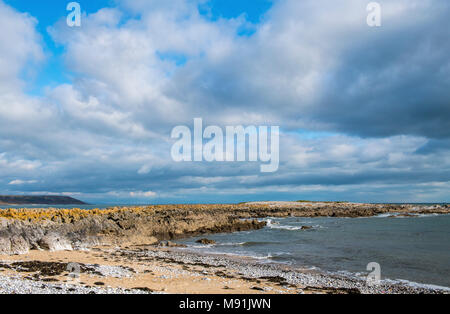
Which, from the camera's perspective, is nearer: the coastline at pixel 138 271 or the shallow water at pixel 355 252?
the coastline at pixel 138 271

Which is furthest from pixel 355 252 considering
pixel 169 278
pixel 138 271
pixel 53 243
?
pixel 53 243

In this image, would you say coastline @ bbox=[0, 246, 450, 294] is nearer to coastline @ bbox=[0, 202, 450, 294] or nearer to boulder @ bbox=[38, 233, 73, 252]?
coastline @ bbox=[0, 202, 450, 294]

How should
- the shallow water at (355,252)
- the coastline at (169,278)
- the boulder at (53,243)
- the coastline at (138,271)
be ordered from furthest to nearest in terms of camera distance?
the boulder at (53,243) → the shallow water at (355,252) → the coastline at (138,271) → the coastline at (169,278)

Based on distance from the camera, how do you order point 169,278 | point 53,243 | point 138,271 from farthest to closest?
point 53,243 < point 138,271 < point 169,278

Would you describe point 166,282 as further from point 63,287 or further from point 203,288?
point 63,287

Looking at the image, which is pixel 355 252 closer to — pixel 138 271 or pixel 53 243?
pixel 138 271

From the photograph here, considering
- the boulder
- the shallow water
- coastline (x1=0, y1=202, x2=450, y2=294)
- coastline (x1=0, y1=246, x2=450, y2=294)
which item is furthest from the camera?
the boulder

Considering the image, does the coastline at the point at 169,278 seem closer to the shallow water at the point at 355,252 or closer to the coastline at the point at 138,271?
the coastline at the point at 138,271

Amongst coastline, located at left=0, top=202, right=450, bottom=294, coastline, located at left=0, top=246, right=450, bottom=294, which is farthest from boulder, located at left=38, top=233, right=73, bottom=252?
coastline, located at left=0, top=246, right=450, bottom=294

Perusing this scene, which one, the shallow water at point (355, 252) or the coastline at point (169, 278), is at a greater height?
the coastline at point (169, 278)

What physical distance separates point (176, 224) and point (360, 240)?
1950 centimetres

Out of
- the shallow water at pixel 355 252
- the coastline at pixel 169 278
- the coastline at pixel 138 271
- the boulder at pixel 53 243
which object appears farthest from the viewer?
the boulder at pixel 53 243

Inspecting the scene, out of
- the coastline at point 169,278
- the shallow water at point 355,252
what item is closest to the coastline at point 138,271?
the coastline at point 169,278

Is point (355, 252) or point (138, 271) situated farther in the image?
point (355, 252)
